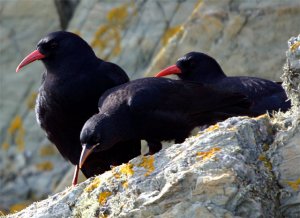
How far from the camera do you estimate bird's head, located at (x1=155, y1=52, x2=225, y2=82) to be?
1335cm

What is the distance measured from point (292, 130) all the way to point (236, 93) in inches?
134

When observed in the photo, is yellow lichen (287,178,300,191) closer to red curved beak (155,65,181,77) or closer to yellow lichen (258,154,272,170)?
yellow lichen (258,154,272,170)

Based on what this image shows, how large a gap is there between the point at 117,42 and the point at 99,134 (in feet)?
19.5

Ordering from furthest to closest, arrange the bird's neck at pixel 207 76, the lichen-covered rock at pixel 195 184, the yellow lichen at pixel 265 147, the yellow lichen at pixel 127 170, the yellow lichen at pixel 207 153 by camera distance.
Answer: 1. the bird's neck at pixel 207 76
2. the yellow lichen at pixel 127 170
3. the yellow lichen at pixel 265 147
4. the yellow lichen at pixel 207 153
5. the lichen-covered rock at pixel 195 184

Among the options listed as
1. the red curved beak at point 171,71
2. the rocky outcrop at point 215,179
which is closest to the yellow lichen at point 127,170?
the rocky outcrop at point 215,179

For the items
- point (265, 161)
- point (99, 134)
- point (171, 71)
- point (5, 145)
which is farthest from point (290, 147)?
point (5, 145)

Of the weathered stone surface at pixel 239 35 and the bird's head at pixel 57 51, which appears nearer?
the bird's head at pixel 57 51

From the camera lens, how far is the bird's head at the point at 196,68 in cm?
1335

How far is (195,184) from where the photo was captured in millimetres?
7094

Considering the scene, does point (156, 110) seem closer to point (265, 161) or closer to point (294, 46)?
point (294, 46)

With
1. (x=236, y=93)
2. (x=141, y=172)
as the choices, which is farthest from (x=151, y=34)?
(x=141, y=172)

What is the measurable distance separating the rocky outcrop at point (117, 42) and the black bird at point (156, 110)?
3.95 metres

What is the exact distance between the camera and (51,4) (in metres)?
17.0

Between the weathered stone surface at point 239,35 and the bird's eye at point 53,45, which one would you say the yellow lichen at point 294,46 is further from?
the weathered stone surface at point 239,35
